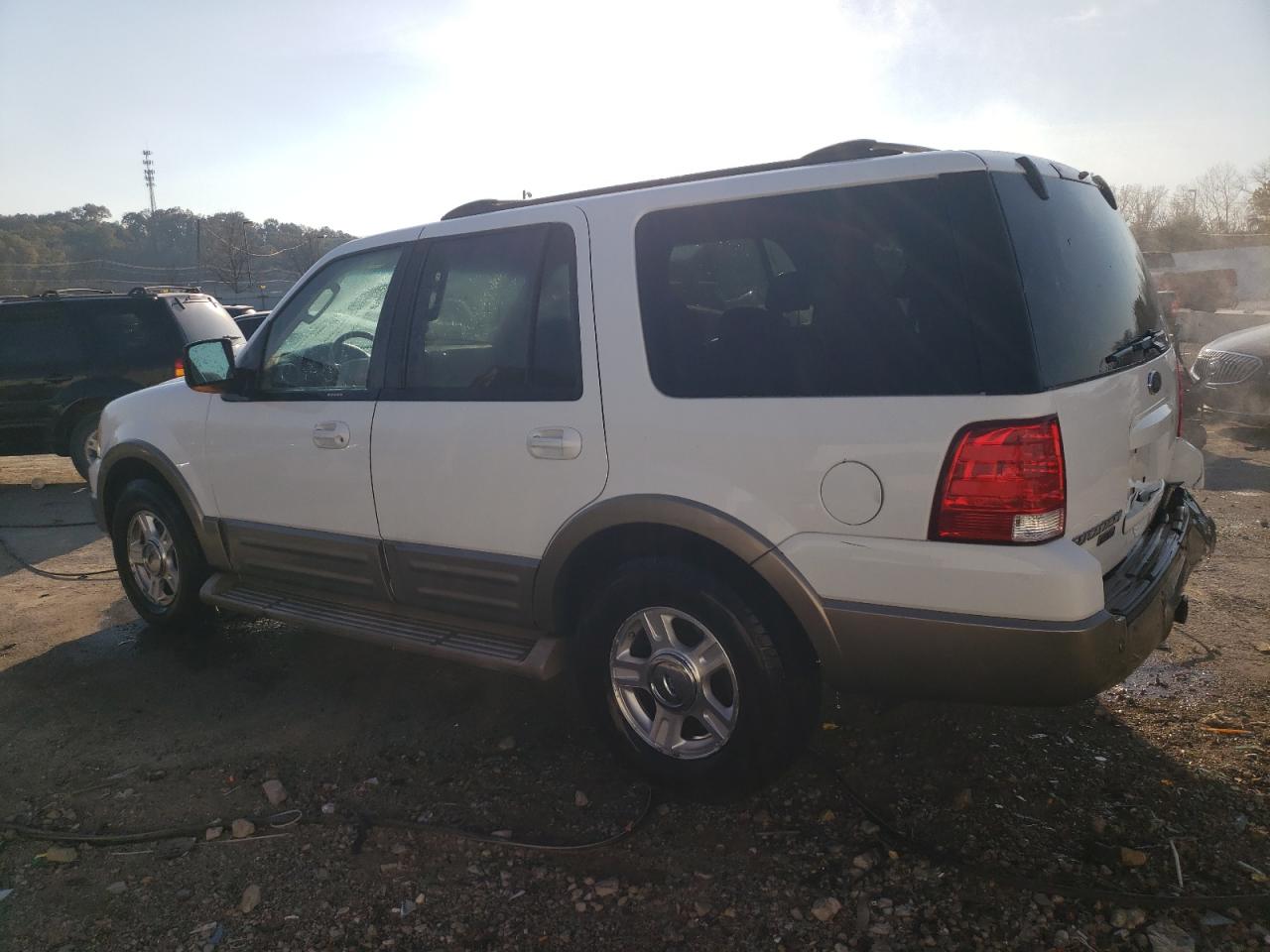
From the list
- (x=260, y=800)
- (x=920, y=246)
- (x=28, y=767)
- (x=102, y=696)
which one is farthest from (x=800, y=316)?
(x=102, y=696)

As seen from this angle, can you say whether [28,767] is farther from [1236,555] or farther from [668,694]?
[1236,555]

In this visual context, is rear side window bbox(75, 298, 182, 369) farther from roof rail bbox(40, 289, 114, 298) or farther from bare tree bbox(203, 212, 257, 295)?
bare tree bbox(203, 212, 257, 295)

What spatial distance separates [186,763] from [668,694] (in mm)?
1991

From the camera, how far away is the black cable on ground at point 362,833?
2.85 m

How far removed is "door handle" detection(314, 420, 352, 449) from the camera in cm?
370

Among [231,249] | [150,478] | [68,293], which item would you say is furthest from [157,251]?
[150,478]

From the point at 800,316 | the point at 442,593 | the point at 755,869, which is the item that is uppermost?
the point at 800,316

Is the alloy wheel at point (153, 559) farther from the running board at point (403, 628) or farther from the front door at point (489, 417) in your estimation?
the front door at point (489, 417)

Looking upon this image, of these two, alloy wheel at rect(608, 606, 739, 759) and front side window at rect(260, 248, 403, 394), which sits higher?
front side window at rect(260, 248, 403, 394)

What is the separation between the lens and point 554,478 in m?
3.12

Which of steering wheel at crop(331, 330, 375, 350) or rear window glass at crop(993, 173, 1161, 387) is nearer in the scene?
rear window glass at crop(993, 173, 1161, 387)

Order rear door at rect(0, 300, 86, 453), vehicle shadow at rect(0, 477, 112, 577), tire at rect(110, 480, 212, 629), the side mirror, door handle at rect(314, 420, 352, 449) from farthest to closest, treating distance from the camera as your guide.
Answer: rear door at rect(0, 300, 86, 453), vehicle shadow at rect(0, 477, 112, 577), tire at rect(110, 480, 212, 629), the side mirror, door handle at rect(314, 420, 352, 449)

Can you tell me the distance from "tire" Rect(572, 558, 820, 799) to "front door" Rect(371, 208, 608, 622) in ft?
1.22

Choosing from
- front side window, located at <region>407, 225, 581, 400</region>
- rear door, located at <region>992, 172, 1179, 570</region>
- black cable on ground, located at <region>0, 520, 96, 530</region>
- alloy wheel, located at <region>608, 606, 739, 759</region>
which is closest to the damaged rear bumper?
rear door, located at <region>992, 172, 1179, 570</region>
